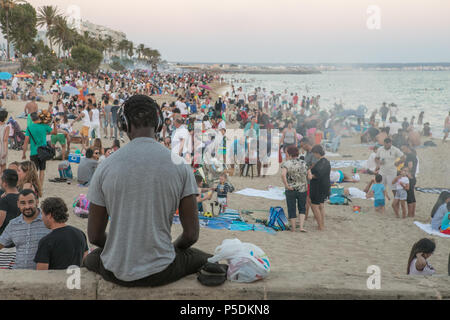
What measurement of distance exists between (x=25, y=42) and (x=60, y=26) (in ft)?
33.4

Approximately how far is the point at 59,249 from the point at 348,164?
40.0 feet

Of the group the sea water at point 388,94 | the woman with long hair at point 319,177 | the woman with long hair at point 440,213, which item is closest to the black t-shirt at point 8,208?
the woman with long hair at point 319,177

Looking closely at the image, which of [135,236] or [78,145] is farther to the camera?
[78,145]

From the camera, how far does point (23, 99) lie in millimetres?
23781

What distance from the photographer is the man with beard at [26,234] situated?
11.1 feet

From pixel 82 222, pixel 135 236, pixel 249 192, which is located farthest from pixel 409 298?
pixel 249 192

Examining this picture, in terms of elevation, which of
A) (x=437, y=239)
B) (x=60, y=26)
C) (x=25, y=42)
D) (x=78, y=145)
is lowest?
A: (x=437, y=239)

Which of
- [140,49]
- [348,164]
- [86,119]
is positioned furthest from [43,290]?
[140,49]

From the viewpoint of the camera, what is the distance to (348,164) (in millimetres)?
14008

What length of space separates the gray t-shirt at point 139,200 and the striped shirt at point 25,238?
1.42 m

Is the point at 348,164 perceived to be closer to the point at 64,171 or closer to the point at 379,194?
the point at 379,194

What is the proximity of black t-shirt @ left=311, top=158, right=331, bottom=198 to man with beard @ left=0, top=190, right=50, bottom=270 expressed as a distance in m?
4.83

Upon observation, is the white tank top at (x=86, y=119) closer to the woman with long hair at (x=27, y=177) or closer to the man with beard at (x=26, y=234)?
the woman with long hair at (x=27, y=177)
